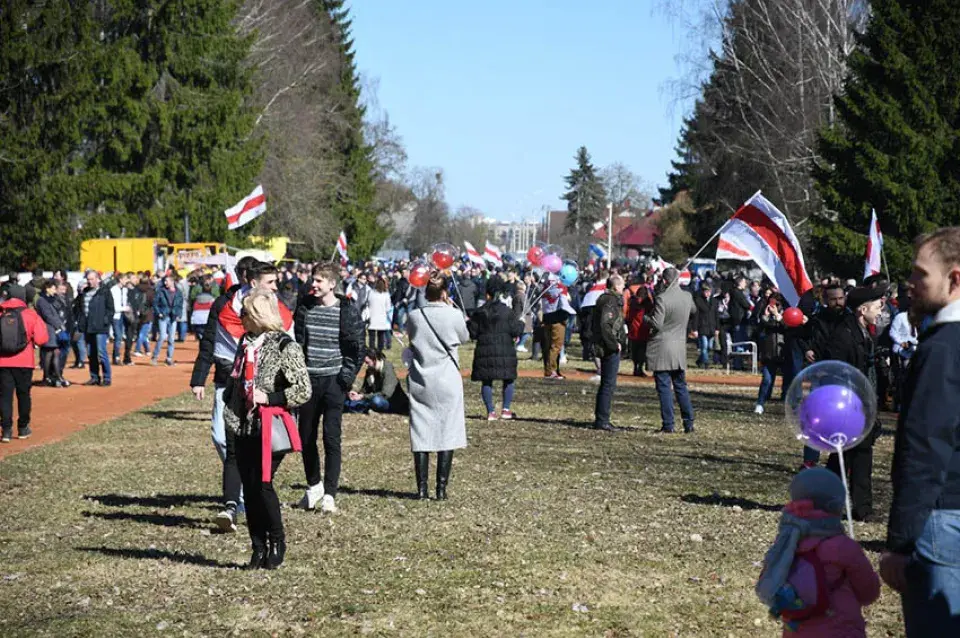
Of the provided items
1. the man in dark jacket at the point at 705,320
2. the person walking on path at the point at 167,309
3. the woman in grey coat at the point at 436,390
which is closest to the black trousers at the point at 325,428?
the woman in grey coat at the point at 436,390

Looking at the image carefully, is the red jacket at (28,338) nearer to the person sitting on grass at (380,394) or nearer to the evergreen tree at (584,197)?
the person sitting on grass at (380,394)

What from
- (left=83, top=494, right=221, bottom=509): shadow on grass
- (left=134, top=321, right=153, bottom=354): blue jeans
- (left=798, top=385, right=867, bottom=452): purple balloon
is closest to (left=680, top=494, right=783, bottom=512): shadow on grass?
(left=83, top=494, right=221, bottom=509): shadow on grass

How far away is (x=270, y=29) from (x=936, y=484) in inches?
2235

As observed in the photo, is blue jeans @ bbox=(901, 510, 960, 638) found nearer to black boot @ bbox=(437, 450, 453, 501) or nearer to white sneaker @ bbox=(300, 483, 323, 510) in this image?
white sneaker @ bbox=(300, 483, 323, 510)

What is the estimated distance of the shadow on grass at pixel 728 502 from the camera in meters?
11.1

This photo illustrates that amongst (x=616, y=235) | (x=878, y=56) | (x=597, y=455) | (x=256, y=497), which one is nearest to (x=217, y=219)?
(x=878, y=56)

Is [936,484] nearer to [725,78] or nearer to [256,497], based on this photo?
[256,497]

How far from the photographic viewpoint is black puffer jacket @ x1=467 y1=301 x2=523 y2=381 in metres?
17.1

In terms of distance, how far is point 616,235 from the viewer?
13512 centimetres

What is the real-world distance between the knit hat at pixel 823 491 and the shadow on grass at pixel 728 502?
6086mm

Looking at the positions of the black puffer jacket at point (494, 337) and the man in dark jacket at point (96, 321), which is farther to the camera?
the man in dark jacket at point (96, 321)

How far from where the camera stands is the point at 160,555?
912cm

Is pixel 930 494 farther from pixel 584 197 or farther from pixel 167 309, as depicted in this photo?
pixel 584 197

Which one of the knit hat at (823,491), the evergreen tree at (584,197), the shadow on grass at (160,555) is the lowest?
the shadow on grass at (160,555)
